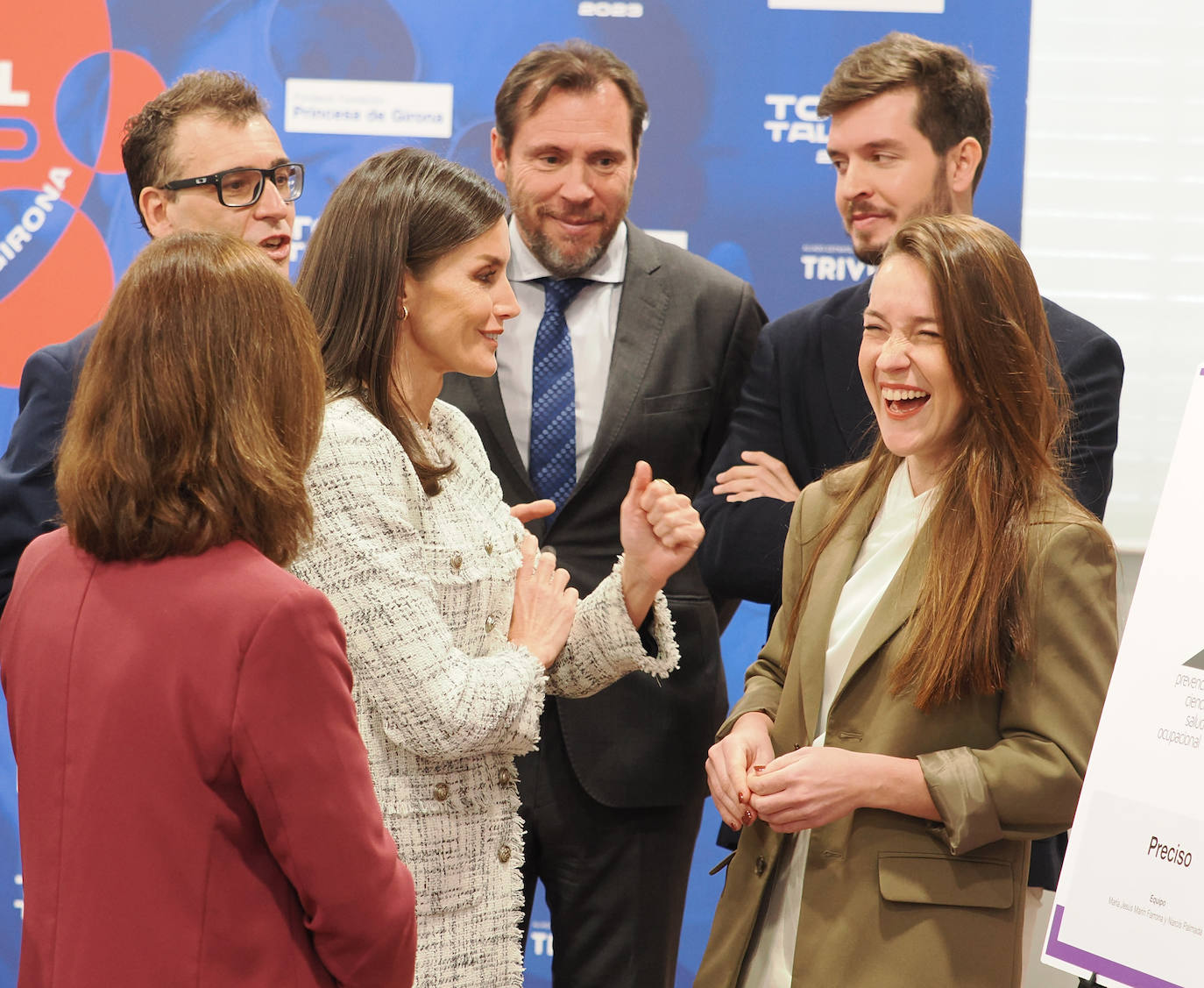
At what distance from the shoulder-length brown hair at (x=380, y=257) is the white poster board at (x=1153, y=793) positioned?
1.07 metres

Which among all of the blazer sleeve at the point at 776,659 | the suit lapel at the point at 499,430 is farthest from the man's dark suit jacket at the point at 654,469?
the blazer sleeve at the point at 776,659

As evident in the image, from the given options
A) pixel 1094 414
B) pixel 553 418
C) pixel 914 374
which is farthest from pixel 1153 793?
pixel 553 418

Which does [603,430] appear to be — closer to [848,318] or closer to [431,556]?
[848,318]

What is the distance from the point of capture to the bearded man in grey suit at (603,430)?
2.93 m

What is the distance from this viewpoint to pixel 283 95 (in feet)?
13.5

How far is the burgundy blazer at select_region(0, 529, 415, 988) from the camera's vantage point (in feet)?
4.57

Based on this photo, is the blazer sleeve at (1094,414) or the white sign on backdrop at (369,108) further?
the white sign on backdrop at (369,108)

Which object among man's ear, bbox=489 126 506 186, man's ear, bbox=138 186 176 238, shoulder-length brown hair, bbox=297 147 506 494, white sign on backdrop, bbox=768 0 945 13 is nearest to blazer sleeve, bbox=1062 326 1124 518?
shoulder-length brown hair, bbox=297 147 506 494

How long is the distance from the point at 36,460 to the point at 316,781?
1.49 meters

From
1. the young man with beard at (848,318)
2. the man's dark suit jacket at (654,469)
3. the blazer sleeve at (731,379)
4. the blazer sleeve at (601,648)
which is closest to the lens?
the blazer sleeve at (601,648)

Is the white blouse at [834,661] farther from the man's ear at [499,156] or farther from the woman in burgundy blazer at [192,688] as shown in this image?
the man's ear at [499,156]

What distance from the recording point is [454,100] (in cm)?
409

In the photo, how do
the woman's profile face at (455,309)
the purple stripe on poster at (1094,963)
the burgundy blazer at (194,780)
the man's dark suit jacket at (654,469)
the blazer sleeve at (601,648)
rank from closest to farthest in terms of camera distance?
the burgundy blazer at (194,780)
the purple stripe on poster at (1094,963)
the woman's profile face at (455,309)
the blazer sleeve at (601,648)
the man's dark suit jacket at (654,469)

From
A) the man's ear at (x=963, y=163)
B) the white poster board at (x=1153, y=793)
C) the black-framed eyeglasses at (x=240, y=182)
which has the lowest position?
the white poster board at (x=1153, y=793)
